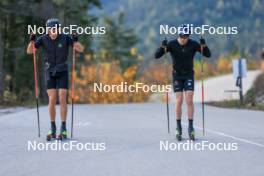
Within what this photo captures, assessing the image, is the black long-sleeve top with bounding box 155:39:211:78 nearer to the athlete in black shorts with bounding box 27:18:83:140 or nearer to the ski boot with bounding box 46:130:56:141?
the athlete in black shorts with bounding box 27:18:83:140

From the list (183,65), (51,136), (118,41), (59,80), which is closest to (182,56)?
(183,65)

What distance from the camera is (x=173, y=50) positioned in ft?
46.3

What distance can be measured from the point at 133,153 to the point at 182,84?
261 centimetres

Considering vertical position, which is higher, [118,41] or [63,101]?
[118,41]

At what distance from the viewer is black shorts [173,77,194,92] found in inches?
553

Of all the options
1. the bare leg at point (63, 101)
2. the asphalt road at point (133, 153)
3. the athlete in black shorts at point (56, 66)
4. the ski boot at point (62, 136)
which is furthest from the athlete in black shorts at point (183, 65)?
the ski boot at point (62, 136)

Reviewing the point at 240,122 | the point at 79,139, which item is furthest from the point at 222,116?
the point at 79,139

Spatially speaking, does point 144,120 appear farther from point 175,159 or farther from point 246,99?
point 246,99

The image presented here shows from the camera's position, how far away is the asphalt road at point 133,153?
10078 millimetres

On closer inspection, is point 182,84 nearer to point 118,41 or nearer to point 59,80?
point 59,80

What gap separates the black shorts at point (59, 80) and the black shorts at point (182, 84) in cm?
197

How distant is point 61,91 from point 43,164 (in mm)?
3309

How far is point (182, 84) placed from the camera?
46.5ft

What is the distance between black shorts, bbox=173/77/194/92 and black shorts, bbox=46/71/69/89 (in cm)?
197
